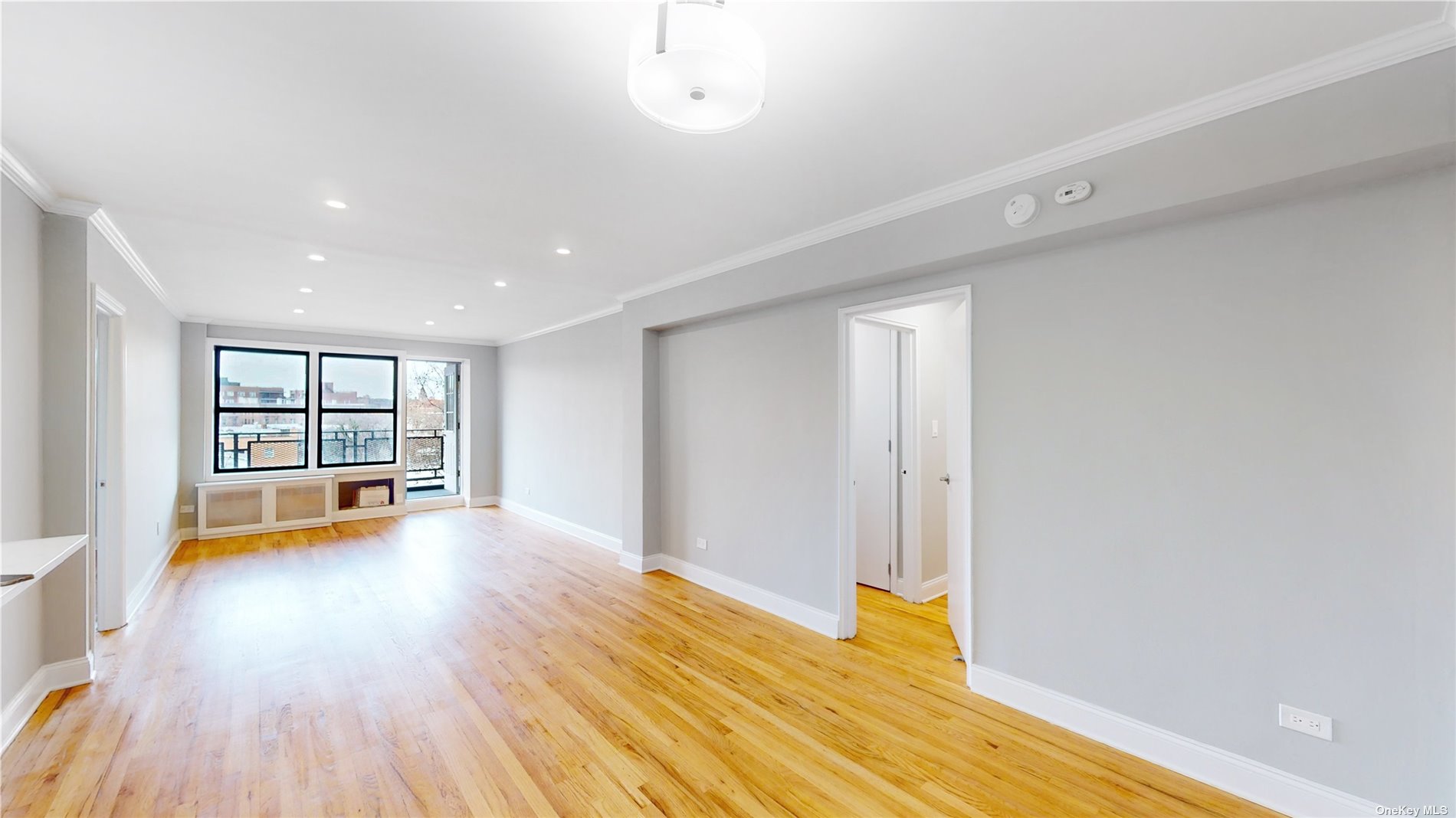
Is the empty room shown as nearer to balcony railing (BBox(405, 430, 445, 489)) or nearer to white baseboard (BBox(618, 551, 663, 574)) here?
white baseboard (BBox(618, 551, 663, 574))

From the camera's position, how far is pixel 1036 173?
236cm

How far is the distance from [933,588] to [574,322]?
182 inches

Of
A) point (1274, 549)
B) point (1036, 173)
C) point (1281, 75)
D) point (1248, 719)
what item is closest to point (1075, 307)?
point (1036, 173)

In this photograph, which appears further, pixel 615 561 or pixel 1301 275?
pixel 615 561

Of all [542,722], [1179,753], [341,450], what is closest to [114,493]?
[542,722]

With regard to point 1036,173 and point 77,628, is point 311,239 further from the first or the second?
point 1036,173

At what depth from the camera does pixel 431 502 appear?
7.78 m

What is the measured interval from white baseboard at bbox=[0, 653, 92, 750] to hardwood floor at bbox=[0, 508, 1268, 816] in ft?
0.19

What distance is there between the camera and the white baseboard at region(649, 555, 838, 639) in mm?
3520

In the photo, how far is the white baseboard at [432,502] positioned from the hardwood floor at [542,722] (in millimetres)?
3478

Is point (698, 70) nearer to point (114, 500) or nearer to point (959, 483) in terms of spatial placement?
point (959, 483)

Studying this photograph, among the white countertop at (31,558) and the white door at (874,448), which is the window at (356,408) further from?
the white door at (874,448)

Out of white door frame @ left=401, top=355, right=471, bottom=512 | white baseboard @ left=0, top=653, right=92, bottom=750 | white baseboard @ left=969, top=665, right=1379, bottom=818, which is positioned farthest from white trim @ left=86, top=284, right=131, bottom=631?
white baseboard @ left=969, top=665, right=1379, bottom=818

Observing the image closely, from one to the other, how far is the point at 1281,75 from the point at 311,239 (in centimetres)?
477
